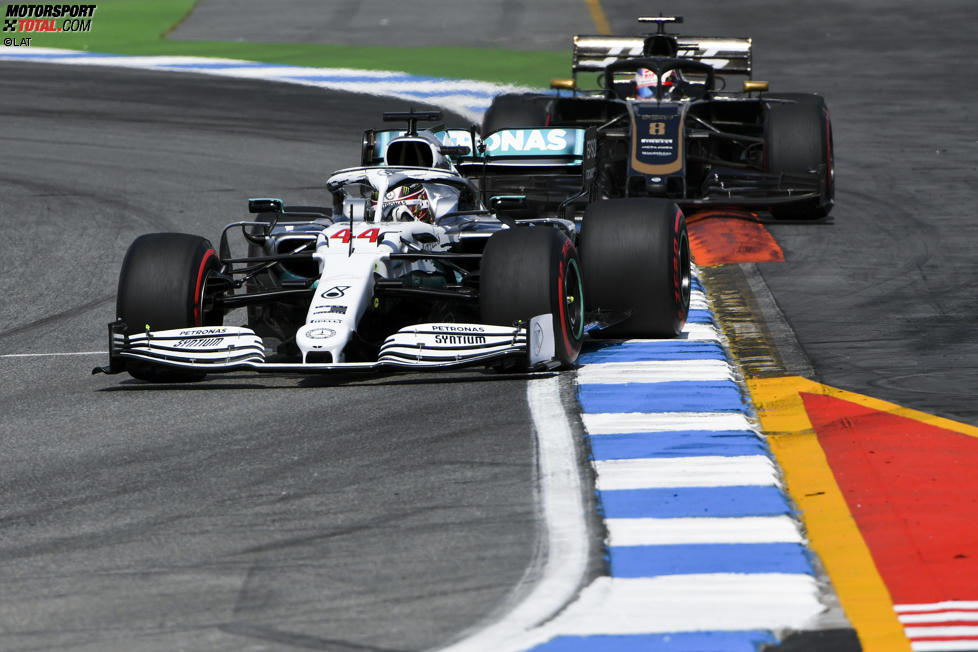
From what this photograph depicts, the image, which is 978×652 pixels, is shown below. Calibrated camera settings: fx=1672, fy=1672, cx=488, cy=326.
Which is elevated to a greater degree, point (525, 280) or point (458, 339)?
point (525, 280)

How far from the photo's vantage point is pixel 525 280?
931 centimetres

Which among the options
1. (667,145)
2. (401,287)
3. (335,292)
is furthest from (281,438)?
(667,145)

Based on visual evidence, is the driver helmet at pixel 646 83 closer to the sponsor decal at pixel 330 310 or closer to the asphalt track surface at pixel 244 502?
the asphalt track surface at pixel 244 502

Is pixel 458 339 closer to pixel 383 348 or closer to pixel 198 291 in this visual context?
pixel 383 348

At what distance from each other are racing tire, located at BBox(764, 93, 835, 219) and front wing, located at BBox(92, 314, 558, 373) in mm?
6907

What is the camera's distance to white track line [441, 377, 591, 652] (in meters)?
5.45

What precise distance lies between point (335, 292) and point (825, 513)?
11.9ft

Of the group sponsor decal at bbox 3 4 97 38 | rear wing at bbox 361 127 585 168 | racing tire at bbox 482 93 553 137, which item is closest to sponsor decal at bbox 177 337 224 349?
rear wing at bbox 361 127 585 168

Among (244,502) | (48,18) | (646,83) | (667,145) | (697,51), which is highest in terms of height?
(48,18)

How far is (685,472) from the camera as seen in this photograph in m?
7.34

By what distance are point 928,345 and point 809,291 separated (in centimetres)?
217

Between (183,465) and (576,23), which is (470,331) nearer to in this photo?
(183,465)

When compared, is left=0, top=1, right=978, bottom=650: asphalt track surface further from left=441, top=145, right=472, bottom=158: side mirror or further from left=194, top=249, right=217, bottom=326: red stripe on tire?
left=441, top=145, right=472, bottom=158: side mirror


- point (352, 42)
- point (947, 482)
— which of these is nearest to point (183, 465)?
point (947, 482)
